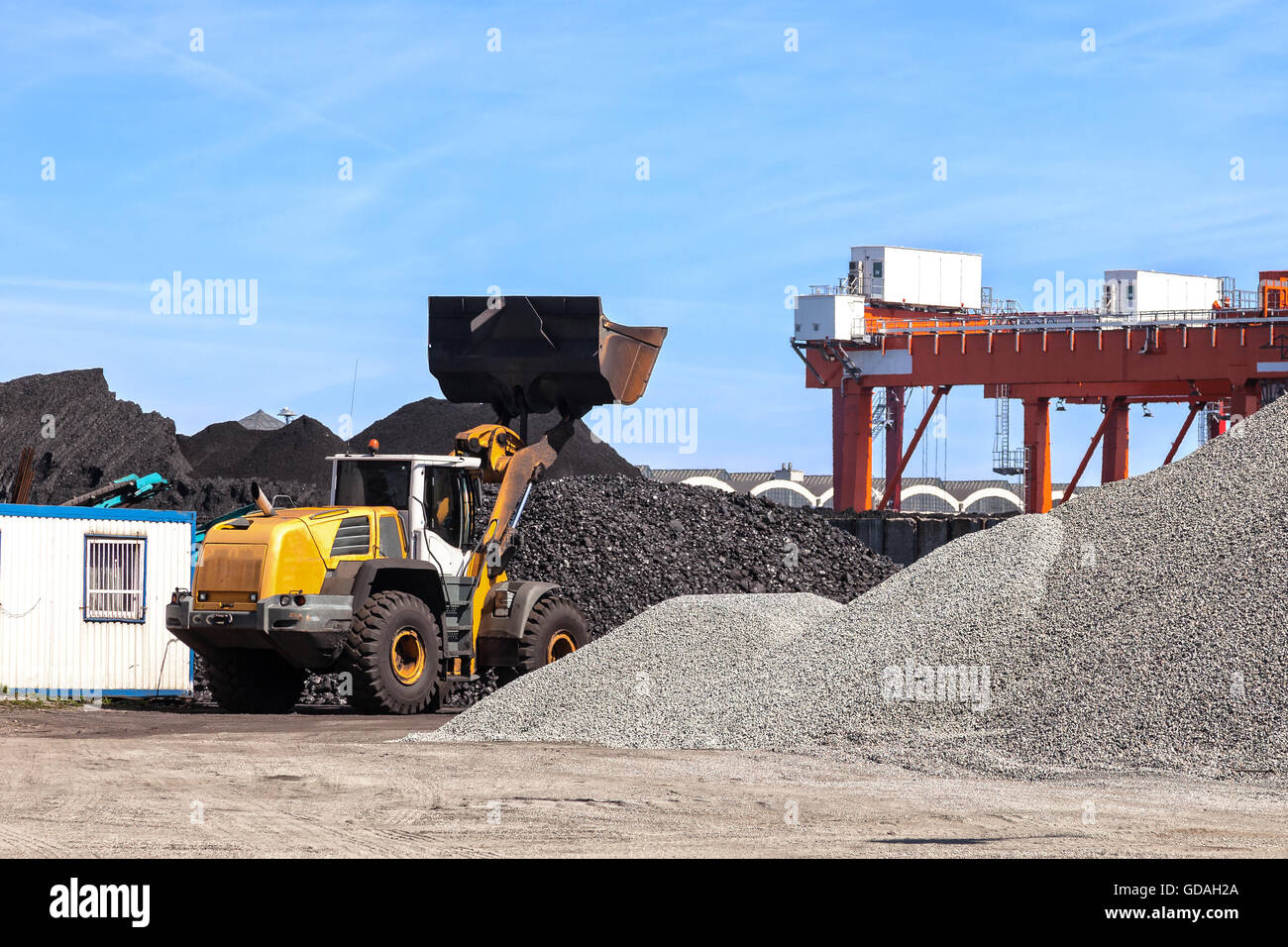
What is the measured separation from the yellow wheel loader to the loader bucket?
16 millimetres

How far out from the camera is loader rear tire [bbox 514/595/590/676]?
1767 cm

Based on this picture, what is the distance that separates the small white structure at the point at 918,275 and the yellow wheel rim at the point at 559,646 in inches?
1522

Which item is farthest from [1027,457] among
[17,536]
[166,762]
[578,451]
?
[166,762]

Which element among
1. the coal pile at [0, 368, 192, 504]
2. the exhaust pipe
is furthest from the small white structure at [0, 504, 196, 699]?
the coal pile at [0, 368, 192, 504]

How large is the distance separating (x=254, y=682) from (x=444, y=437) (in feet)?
108

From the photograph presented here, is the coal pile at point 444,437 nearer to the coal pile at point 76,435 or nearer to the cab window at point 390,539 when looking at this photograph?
the coal pile at point 76,435

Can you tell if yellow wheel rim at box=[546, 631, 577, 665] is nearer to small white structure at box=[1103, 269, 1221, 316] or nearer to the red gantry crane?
the red gantry crane

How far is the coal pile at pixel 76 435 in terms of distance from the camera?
36.6 m

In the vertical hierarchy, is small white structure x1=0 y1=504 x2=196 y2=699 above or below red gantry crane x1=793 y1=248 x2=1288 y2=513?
below

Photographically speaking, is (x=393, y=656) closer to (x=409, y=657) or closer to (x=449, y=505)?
(x=409, y=657)

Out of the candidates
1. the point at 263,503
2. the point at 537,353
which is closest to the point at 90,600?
the point at 263,503

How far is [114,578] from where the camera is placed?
20.0 meters

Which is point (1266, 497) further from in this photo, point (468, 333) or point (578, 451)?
point (578, 451)

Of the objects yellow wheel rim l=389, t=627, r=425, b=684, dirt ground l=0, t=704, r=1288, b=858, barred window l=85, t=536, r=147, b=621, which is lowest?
dirt ground l=0, t=704, r=1288, b=858
